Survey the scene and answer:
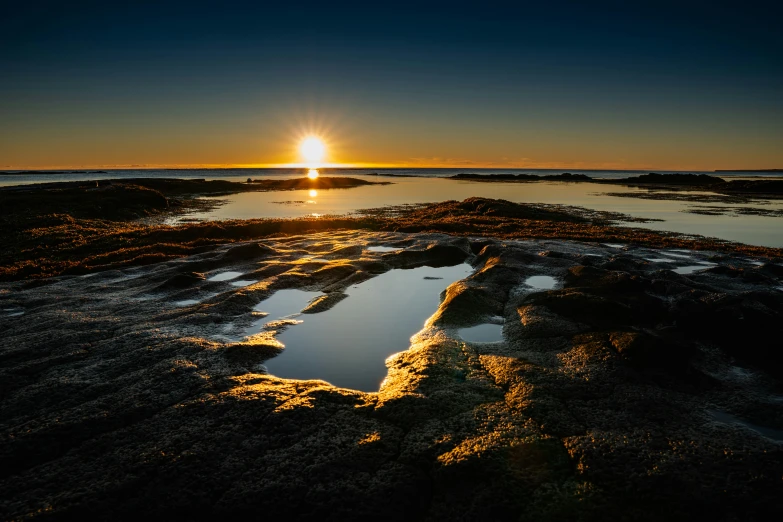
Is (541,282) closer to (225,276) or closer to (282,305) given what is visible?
Answer: (282,305)

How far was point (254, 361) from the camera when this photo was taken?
7973 millimetres

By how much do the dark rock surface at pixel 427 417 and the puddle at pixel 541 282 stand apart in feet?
4.96

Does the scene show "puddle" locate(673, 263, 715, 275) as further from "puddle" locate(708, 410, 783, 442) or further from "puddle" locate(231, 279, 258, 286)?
"puddle" locate(231, 279, 258, 286)

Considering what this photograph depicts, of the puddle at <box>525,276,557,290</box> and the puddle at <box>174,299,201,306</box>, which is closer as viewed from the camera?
the puddle at <box>174,299,201,306</box>

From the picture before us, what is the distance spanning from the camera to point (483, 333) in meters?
9.37

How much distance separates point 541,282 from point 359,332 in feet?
21.8

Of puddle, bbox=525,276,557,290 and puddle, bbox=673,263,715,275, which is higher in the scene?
puddle, bbox=673,263,715,275

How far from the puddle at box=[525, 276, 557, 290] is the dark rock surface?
4.96 feet

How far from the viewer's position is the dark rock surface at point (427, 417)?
14.9 ft

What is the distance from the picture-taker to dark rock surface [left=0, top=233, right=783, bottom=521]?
14.9 ft

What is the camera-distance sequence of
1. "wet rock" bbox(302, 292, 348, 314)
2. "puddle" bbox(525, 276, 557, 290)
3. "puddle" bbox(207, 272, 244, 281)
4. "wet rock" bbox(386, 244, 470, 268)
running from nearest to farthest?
1. "wet rock" bbox(302, 292, 348, 314)
2. "puddle" bbox(525, 276, 557, 290)
3. "puddle" bbox(207, 272, 244, 281)
4. "wet rock" bbox(386, 244, 470, 268)

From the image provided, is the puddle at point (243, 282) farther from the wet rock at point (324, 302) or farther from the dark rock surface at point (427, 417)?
the wet rock at point (324, 302)

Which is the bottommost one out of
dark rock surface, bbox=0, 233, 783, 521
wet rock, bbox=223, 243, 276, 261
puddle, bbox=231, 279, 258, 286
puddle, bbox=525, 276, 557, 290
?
dark rock surface, bbox=0, 233, 783, 521

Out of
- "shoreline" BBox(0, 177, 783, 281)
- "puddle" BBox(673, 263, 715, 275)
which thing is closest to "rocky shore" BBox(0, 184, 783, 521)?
"puddle" BBox(673, 263, 715, 275)
